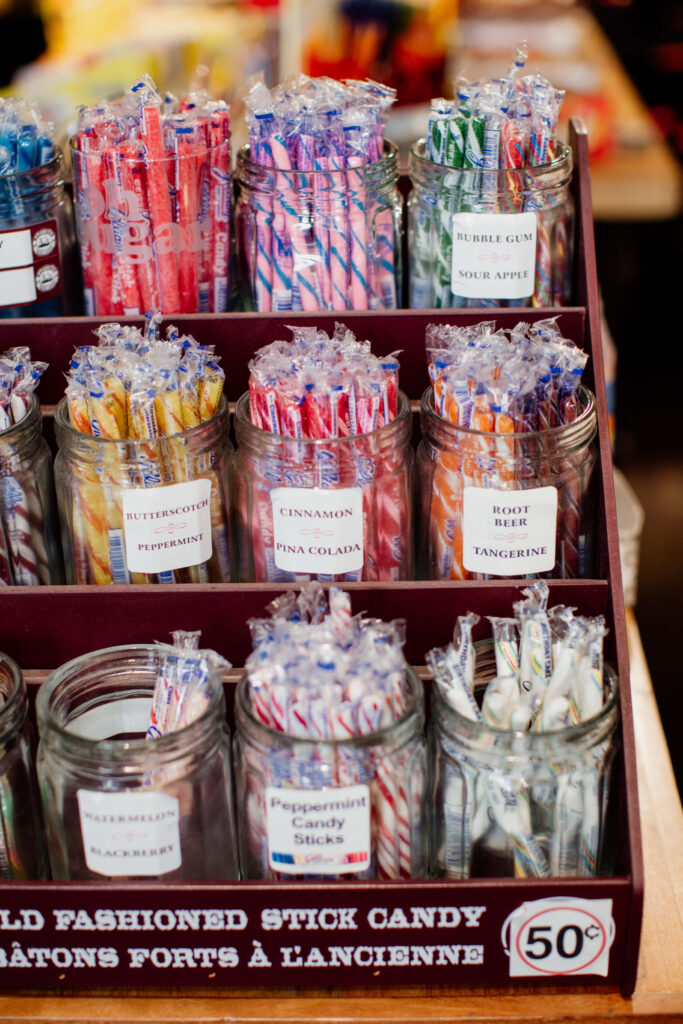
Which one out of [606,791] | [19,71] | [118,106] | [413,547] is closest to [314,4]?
[19,71]

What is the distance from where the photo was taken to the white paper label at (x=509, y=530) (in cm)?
128

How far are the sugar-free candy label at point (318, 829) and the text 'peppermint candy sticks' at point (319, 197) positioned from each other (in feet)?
2.19

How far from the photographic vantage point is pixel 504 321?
1456mm

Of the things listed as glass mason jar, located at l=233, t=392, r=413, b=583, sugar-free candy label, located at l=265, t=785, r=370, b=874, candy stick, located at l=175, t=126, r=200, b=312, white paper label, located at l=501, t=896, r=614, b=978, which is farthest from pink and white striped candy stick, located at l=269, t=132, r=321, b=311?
white paper label, located at l=501, t=896, r=614, b=978

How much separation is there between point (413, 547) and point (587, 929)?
0.51 m

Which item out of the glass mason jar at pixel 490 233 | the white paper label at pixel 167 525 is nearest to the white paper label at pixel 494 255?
the glass mason jar at pixel 490 233

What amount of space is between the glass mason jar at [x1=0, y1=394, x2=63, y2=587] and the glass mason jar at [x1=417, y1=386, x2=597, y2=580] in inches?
17.7

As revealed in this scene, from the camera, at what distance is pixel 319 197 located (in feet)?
4.69

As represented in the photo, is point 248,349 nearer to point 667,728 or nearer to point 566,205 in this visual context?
point 566,205

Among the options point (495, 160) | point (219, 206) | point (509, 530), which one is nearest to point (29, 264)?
point (219, 206)

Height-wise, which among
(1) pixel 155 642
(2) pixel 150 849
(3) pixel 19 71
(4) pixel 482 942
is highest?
(3) pixel 19 71

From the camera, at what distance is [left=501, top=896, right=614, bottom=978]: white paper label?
1094mm

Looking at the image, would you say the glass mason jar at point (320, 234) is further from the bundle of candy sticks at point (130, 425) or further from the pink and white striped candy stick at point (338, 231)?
the bundle of candy sticks at point (130, 425)

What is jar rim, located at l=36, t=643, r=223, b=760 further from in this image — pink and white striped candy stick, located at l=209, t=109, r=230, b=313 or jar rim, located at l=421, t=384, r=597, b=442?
pink and white striped candy stick, located at l=209, t=109, r=230, b=313
